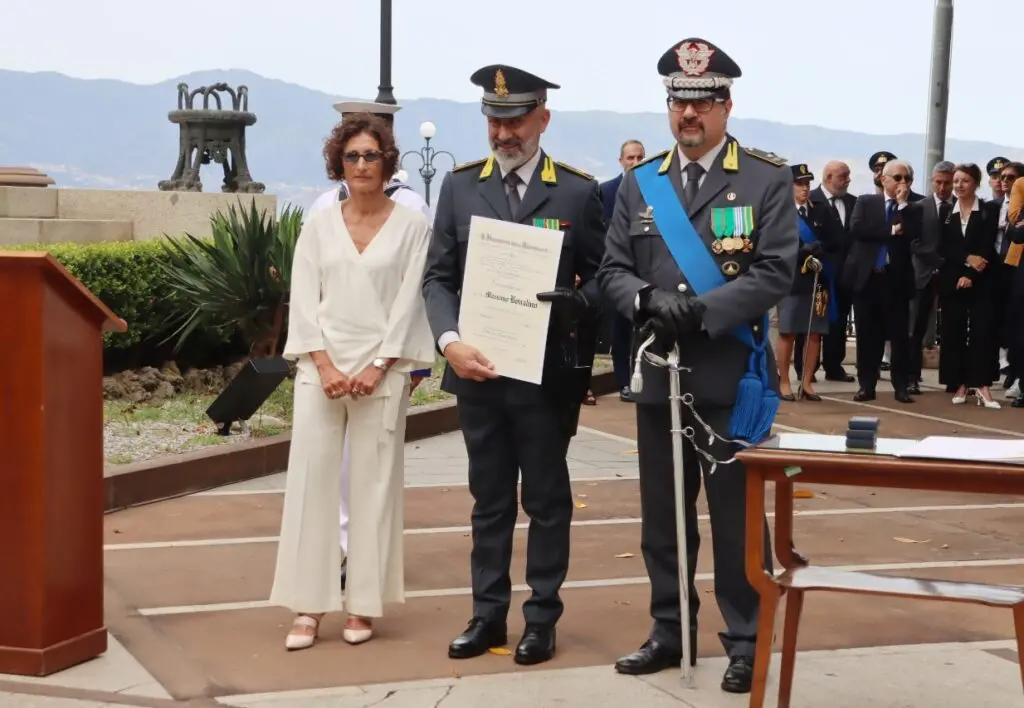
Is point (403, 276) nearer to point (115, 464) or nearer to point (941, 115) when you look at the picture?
point (115, 464)

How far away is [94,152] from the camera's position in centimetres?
15475

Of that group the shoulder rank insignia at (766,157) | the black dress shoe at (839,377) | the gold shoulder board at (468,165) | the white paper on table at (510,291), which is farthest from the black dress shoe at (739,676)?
the black dress shoe at (839,377)

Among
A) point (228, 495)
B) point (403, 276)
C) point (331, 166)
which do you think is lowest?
point (228, 495)

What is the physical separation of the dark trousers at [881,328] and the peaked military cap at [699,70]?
8.69m

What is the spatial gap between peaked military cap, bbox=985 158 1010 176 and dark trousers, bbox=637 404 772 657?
968 centimetres

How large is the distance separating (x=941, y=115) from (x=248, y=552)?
11.4m

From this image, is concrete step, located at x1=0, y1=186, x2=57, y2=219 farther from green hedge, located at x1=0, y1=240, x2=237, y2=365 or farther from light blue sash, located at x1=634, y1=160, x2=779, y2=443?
light blue sash, located at x1=634, y1=160, x2=779, y2=443

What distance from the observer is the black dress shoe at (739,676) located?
17.2 ft

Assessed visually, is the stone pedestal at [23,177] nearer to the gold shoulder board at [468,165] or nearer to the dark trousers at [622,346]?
the dark trousers at [622,346]

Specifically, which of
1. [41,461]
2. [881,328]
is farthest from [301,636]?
[881,328]

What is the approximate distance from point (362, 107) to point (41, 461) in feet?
7.64

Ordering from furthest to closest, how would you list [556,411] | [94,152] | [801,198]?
[94,152]
[801,198]
[556,411]

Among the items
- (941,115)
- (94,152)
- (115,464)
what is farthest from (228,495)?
(94,152)

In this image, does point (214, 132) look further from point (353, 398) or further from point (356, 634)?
point (356, 634)
